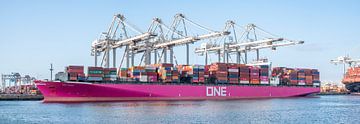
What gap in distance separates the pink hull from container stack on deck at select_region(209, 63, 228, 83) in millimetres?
970

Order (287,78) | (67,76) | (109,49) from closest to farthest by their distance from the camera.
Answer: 1. (67,76)
2. (109,49)
3. (287,78)

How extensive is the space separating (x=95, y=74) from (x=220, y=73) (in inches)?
724

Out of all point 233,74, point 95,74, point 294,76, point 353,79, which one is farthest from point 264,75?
point 353,79

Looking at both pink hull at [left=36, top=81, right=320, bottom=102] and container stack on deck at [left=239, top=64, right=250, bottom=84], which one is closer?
pink hull at [left=36, top=81, right=320, bottom=102]

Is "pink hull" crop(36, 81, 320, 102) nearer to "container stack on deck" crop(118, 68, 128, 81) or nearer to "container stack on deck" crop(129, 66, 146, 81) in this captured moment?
"container stack on deck" crop(129, 66, 146, 81)

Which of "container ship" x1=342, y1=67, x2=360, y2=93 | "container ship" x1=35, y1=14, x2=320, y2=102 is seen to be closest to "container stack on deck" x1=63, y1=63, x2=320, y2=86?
"container ship" x1=35, y1=14, x2=320, y2=102

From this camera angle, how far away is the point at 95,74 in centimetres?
5619

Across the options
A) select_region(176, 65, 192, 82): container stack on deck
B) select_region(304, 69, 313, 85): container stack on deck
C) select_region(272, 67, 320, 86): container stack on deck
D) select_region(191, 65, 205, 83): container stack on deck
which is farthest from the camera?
select_region(304, 69, 313, 85): container stack on deck

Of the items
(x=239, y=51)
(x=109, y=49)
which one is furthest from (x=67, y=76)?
(x=239, y=51)

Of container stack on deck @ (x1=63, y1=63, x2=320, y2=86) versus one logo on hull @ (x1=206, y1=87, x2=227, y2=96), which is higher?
container stack on deck @ (x1=63, y1=63, x2=320, y2=86)

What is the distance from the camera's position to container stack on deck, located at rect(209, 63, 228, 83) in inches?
2596

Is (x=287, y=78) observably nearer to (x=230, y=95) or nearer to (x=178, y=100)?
(x=230, y=95)

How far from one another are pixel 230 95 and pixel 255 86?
530 cm

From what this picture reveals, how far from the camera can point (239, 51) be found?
78.5m
